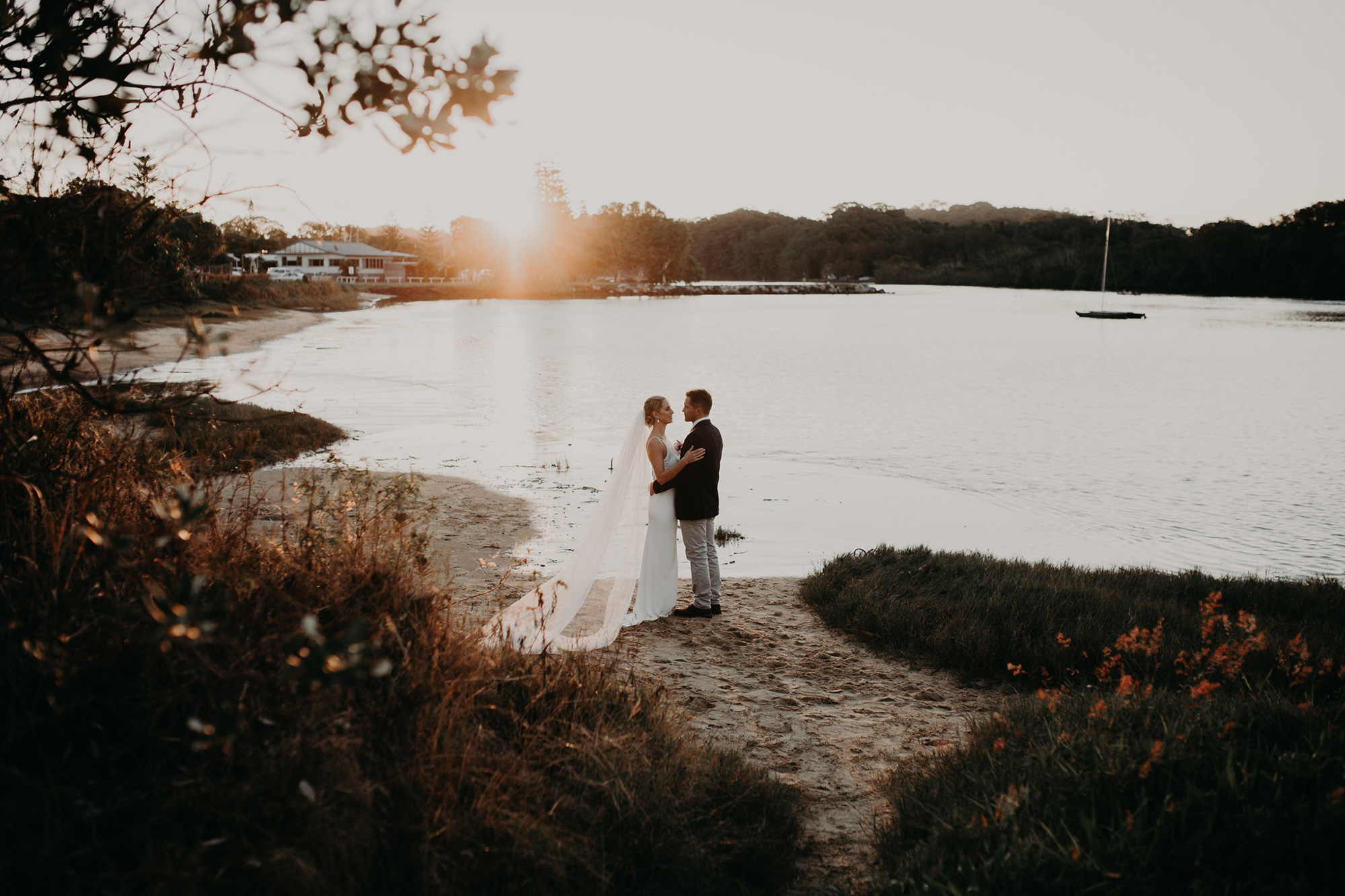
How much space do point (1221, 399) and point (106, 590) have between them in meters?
41.7

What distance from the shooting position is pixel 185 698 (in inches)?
126

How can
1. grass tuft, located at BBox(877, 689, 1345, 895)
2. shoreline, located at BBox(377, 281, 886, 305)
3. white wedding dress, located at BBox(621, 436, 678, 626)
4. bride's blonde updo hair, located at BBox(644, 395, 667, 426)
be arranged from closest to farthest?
grass tuft, located at BBox(877, 689, 1345, 895) → bride's blonde updo hair, located at BBox(644, 395, 667, 426) → white wedding dress, located at BBox(621, 436, 678, 626) → shoreline, located at BBox(377, 281, 886, 305)

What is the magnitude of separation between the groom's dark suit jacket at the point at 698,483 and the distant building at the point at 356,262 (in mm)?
130327

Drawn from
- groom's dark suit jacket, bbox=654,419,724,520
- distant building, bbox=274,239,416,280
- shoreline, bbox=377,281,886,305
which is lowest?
groom's dark suit jacket, bbox=654,419,724,520

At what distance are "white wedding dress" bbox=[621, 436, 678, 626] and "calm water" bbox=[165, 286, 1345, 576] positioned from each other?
2777 millimetres

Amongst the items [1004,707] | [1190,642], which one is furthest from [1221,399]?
[1004,707]

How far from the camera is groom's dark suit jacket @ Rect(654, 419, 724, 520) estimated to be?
8453 mm

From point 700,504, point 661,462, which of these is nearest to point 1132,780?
point 700,504

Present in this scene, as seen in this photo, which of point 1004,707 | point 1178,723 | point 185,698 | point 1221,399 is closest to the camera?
point 185,698

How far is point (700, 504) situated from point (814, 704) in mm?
2554

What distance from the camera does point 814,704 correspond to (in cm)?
654

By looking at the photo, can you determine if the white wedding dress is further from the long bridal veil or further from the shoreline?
the shoreline

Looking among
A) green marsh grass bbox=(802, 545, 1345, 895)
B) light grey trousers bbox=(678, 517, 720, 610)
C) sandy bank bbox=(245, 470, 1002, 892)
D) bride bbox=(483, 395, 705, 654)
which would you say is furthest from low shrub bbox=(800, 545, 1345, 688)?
bride bbox=(483, 395, 705, 654)

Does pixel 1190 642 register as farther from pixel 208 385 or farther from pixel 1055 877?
pixel 208 385
